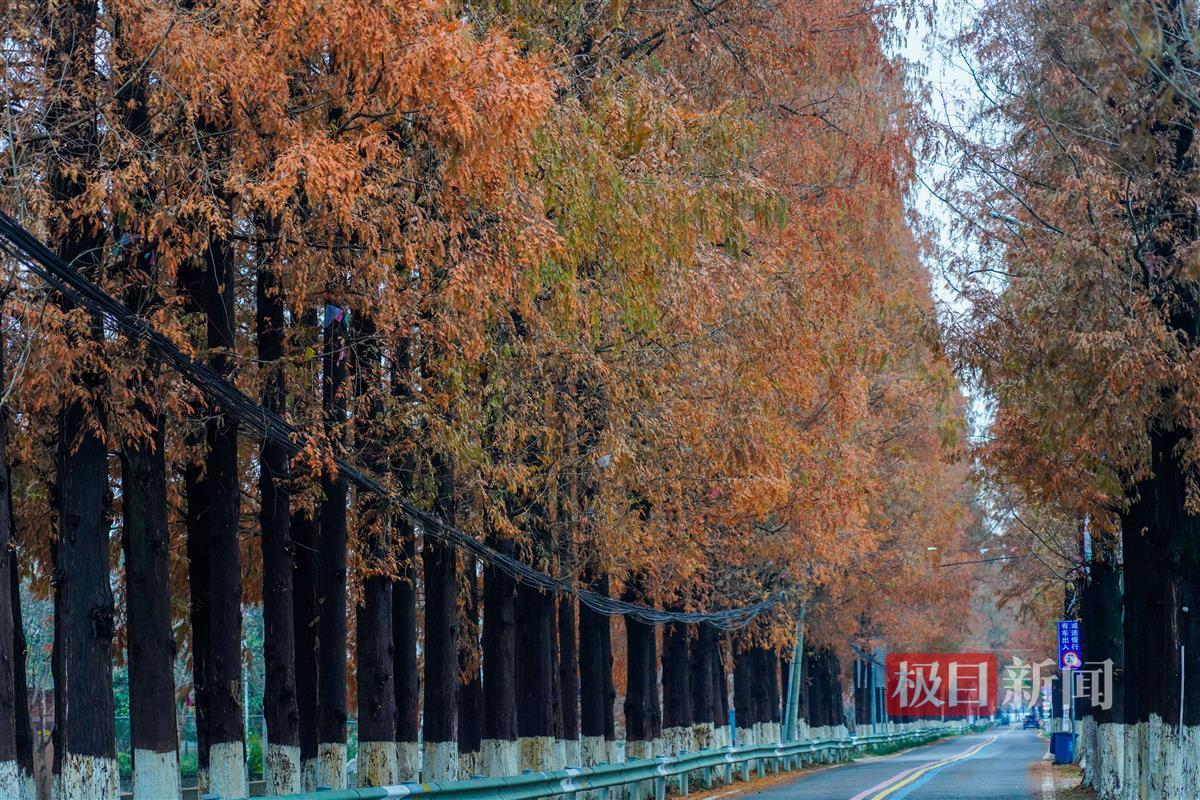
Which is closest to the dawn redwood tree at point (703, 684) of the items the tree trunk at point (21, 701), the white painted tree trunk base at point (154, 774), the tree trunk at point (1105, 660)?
the tree trunk at point (1105, 660)

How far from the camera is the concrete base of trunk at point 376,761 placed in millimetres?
18297

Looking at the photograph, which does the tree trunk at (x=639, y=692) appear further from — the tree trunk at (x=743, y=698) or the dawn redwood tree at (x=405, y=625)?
the tree trunk at (x=743, y=698)

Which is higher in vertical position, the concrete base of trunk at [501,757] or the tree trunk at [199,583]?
the tree trunk at [199,583]

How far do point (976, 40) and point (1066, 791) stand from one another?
1609 centimetres

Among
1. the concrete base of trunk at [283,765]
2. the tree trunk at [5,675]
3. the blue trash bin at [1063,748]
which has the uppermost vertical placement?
the tree trunk at [5,675]

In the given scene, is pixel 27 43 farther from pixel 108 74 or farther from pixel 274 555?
pixel 274 555

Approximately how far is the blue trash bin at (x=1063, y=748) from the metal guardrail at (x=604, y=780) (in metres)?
7.07

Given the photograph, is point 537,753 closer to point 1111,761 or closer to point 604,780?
point 604,780

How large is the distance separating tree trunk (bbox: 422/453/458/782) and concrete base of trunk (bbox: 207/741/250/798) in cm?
525

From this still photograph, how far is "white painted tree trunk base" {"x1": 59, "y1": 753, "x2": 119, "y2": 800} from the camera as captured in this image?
11.7 metres

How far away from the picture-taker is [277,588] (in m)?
16.5

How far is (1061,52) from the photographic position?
18391mm

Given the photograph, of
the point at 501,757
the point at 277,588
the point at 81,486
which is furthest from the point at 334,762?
the point at 81,486

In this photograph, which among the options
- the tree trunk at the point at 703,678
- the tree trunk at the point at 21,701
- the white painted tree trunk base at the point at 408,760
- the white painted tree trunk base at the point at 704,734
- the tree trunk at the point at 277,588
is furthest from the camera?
the tree trunk at the point at 703,678
